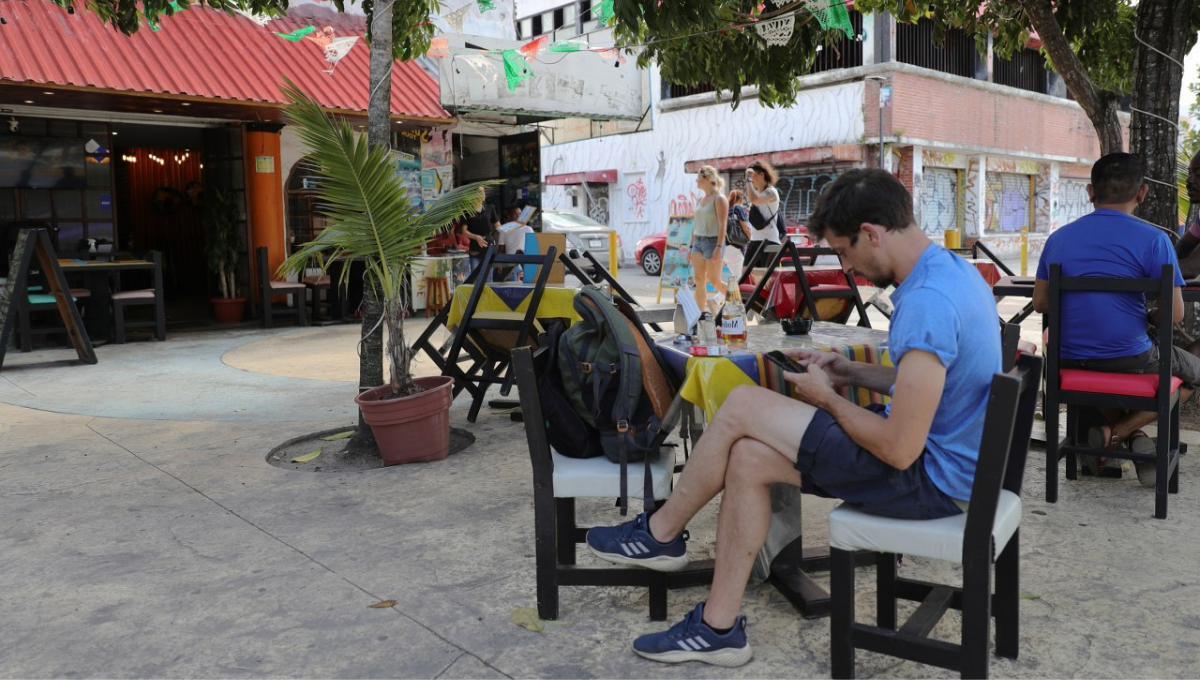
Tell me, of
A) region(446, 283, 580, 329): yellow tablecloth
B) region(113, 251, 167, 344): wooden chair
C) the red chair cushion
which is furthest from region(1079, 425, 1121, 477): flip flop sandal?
region(113, 251, 167, 344): wooden chair

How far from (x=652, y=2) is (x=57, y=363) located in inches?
284

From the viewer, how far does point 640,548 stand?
2.90 meters

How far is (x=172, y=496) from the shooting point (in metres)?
4.64

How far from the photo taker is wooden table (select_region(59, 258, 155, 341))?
33.3 ft

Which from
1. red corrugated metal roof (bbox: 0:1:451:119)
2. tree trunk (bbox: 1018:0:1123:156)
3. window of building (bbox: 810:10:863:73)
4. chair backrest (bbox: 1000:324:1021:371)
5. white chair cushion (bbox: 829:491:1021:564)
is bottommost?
white chair cushion (bbox: 829:491:1021:564)

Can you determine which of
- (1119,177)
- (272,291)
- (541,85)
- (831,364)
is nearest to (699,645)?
(831,364)

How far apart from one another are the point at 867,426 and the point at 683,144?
24167 millimetres

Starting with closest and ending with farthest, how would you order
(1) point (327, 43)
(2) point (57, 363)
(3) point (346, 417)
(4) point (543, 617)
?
(4) point (543, 617)
(3) point (346, 417)
(2) point (57, 363)
(1) point (327, 43)

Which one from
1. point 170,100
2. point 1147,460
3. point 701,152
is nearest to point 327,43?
point 170,100

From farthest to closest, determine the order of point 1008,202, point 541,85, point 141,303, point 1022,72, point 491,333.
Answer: point 1008,202 < point 1022,72 < point 541,85 < point 141,303 < point 491,333

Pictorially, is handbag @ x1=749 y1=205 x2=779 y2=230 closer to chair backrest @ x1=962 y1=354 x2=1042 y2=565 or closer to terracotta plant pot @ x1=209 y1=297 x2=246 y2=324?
terracotta plant pot @ x1=209 y1=297 x2=246 y2=324

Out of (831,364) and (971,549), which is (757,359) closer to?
(831,364)

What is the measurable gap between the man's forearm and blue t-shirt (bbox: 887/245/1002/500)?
0.34 metres

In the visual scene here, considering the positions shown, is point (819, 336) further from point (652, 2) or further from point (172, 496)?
point (172, 496)
